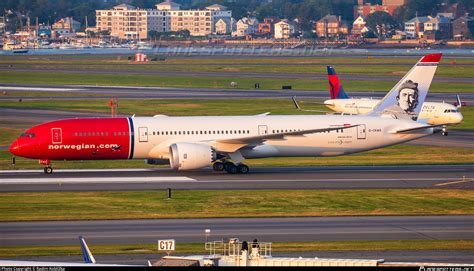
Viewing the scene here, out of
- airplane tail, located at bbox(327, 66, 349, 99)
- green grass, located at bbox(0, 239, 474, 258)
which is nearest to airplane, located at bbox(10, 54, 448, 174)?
green grass, located at bbox(0, 239, 474, 258)

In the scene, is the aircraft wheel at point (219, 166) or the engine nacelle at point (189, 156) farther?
the aircraft wheel at point (219, 166)

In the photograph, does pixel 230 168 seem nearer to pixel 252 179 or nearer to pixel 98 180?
pixel 252 179

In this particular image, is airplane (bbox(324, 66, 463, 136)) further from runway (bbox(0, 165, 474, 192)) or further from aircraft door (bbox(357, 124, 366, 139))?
aircraft door (bbox(357, 124, 366, 139))

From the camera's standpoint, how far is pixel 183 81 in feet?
543

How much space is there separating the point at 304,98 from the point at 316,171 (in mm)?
59317

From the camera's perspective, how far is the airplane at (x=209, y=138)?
226 feet

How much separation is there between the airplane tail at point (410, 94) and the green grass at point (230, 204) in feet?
48.7

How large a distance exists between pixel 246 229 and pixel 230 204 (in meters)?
7.64

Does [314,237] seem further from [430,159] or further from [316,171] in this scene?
[430,159]

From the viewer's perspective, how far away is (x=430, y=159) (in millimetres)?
Result: 77688

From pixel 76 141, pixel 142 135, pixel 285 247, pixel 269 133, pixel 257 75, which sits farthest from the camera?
pixel 257 75

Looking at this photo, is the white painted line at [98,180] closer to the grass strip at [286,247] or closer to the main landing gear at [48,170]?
the main landing gear at [48,170]

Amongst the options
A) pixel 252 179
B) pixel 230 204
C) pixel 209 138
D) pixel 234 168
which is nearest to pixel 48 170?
pixel 209 138

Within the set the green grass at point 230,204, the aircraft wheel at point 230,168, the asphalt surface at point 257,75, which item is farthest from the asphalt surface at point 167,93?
the green grass at point 230,204
